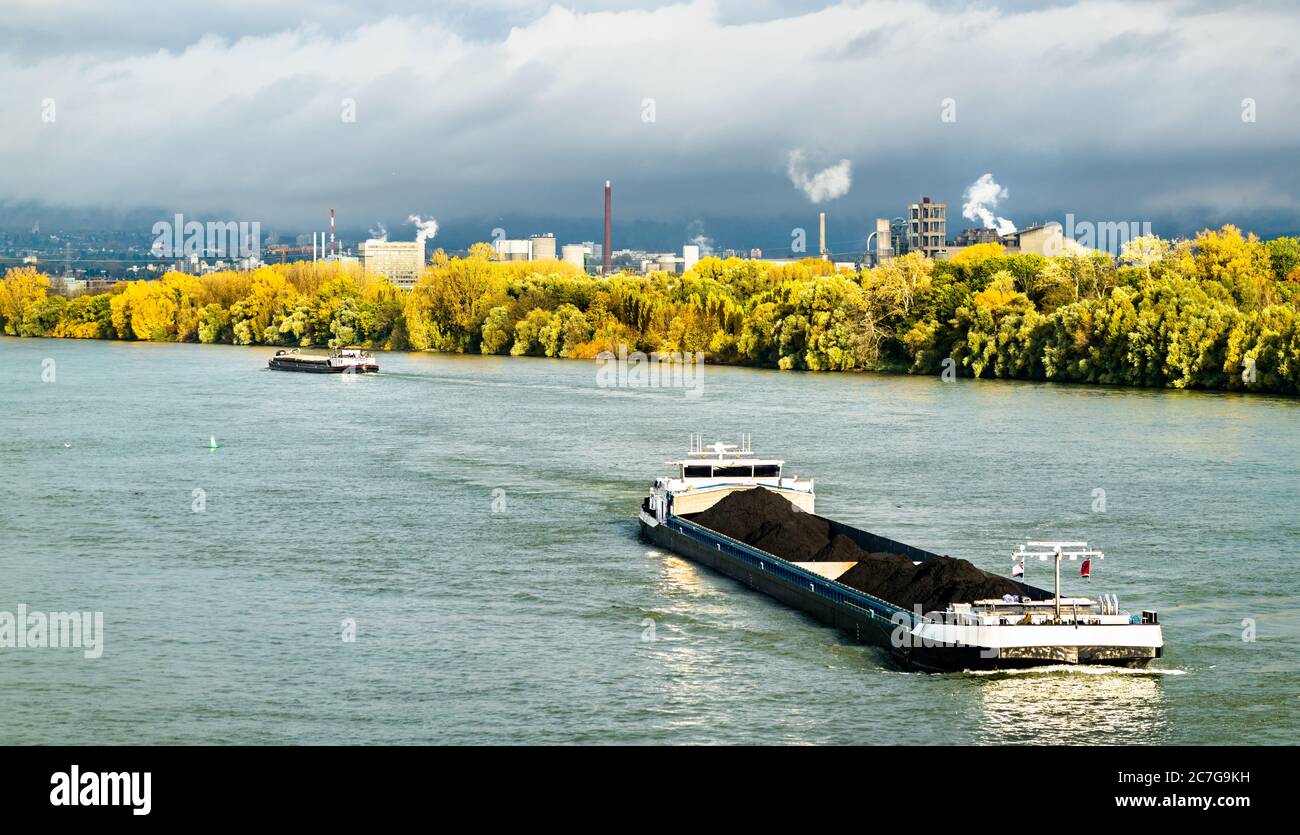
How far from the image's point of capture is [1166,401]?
60.7 meters

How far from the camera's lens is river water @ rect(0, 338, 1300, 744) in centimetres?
1864

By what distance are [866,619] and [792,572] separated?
116 inches

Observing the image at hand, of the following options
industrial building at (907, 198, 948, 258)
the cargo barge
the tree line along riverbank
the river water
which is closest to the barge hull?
the cargo barge

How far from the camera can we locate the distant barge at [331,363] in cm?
8419

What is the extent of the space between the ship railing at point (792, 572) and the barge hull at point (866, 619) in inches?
0.5

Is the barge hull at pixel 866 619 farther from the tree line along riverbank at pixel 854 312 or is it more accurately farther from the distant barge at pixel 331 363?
the distant barge at pixel 331 363

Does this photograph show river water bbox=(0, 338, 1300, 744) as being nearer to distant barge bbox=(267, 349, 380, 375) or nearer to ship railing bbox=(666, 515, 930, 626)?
ship railing bbox=(666, 515, 930, 626)

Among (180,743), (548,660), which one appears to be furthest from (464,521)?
(180,743)

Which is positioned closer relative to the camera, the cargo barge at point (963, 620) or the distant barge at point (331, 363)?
the cargo barge at point (963, 620)

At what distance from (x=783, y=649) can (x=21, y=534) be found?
52.9 feet

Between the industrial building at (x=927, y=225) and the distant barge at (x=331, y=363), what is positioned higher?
the industrial building at (x=927, y=225)

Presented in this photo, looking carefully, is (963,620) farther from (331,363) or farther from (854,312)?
(331,363)

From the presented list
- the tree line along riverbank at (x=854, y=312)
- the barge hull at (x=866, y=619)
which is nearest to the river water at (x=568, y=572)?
the barge hull at (x=866, y=619)

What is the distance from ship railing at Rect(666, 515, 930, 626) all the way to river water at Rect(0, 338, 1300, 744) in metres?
0.53
